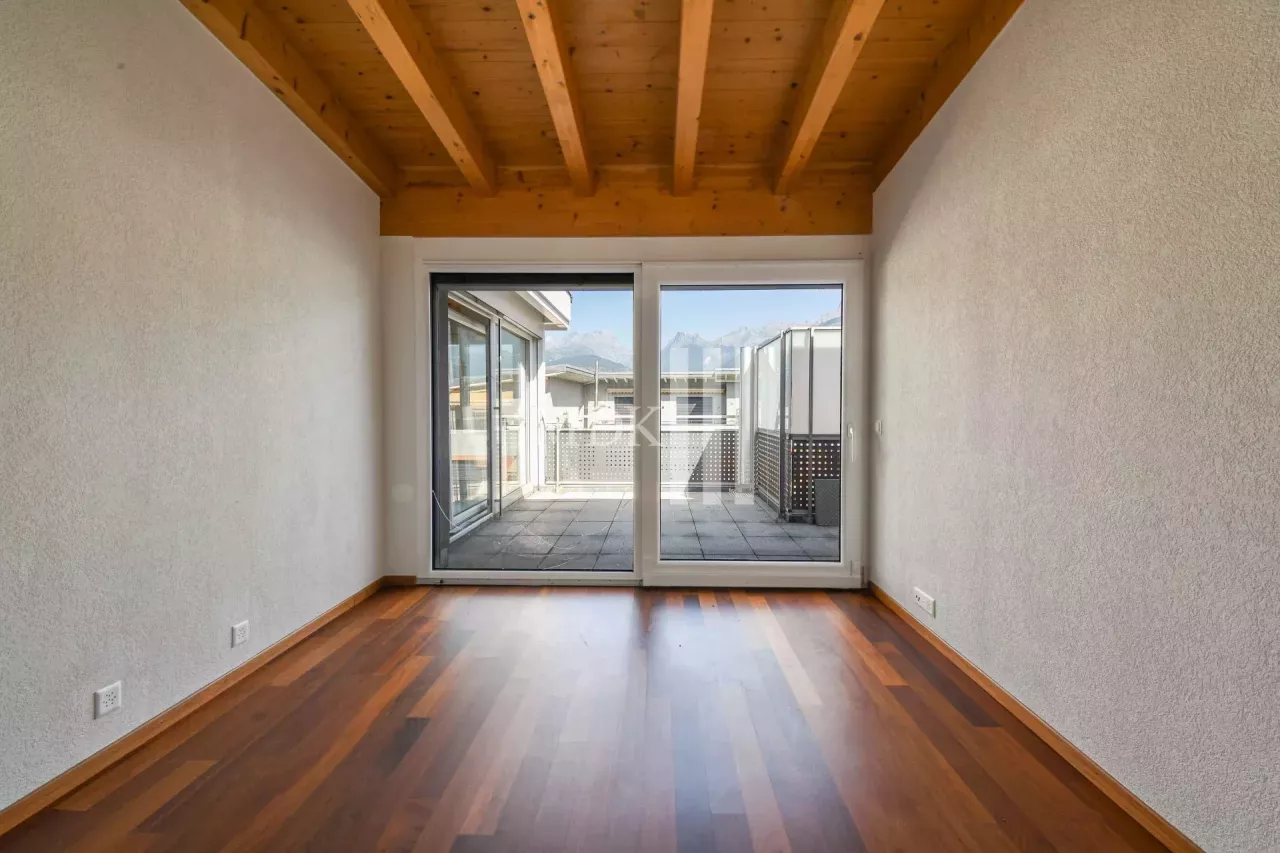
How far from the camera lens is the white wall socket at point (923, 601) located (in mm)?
2672

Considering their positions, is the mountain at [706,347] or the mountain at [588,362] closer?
the mountain at [706,347]

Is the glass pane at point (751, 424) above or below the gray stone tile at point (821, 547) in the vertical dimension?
above

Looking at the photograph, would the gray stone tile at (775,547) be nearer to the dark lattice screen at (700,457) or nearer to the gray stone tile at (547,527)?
the dark lattice screen at (700,457)

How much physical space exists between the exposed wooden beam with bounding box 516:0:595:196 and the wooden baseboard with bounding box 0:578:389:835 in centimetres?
280

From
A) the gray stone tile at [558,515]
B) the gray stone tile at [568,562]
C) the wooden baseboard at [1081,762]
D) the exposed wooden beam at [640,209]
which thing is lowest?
the wooden baseboard at [1081,762]

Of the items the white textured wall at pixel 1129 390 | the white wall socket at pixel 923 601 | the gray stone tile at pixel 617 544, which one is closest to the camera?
the white textured wall at pixel 1129 390

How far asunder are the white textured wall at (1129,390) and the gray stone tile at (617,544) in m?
2.07

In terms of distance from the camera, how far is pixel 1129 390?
1526 mm

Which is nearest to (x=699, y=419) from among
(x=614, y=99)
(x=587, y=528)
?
(x=587, y=528)

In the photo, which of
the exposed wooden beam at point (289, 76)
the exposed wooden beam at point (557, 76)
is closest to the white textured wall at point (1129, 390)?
the exposed wooden beam at point (557, 76)

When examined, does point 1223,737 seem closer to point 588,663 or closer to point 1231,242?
point 1231,242

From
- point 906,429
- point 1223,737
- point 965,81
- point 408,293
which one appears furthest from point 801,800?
point 408,293

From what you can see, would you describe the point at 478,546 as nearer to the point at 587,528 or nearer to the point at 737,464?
the point at 587,528

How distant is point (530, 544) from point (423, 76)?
113 inches
